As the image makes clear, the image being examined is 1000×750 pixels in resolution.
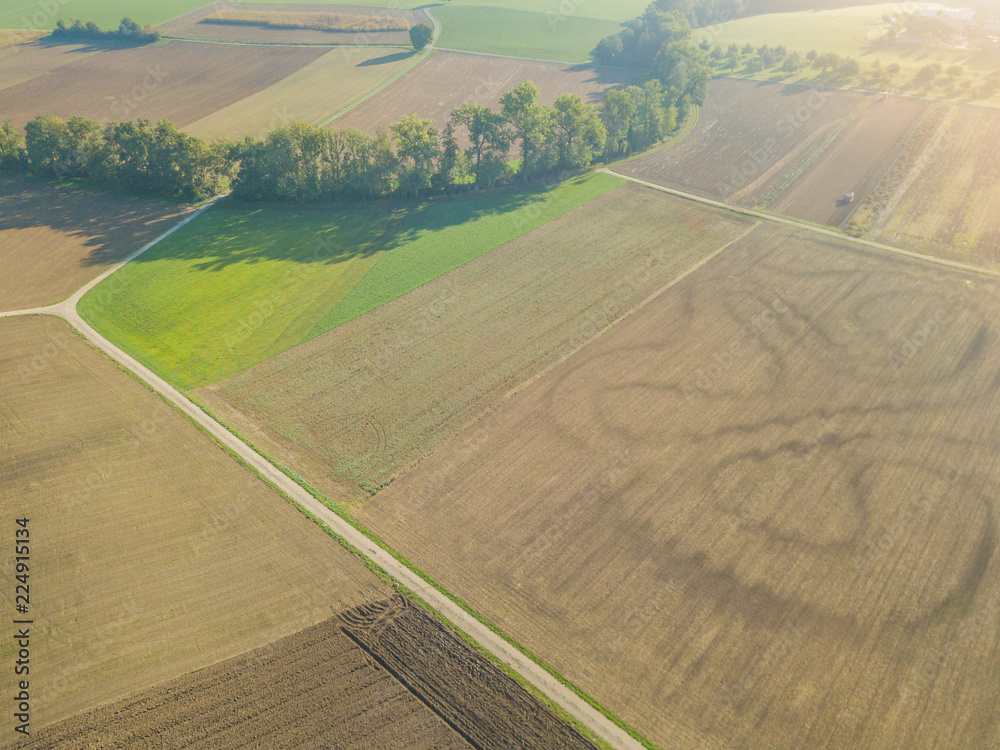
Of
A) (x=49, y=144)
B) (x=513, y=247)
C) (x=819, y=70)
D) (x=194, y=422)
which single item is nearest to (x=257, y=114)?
(x=49, y=144)

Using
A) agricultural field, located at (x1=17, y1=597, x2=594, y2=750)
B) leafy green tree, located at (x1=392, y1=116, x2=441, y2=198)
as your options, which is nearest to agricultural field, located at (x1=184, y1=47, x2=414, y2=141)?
leafy green tree, located at (x1=392, y1=116, x2=441, y2=198)

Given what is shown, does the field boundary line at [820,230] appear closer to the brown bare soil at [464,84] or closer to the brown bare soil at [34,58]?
the brown bare soil at [464,84]

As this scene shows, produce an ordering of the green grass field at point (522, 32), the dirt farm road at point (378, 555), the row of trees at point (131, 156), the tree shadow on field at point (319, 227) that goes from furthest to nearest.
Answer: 1. the green grass field at point (522, 32)
2. the row of trees at point (131, 156)
3. the tree shadow on field at point (319, 227)
4. the dirt farm road at point (378, 555)

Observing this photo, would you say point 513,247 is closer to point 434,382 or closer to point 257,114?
point 434,382

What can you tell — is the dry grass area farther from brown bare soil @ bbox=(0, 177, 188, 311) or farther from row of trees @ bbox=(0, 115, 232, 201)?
brown bare soil @ bbox=(0, 177, 188, 311)

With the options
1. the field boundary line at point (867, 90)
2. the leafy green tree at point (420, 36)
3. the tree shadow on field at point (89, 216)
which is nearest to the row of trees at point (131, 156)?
the tree shadow on field at point (89, 216)

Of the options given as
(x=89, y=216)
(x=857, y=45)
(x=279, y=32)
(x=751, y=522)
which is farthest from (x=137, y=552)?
(x=857, y=45)

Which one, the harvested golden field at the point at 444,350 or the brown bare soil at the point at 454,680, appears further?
the harvested golden field at the point at 444,350

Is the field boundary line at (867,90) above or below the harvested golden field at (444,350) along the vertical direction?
above
